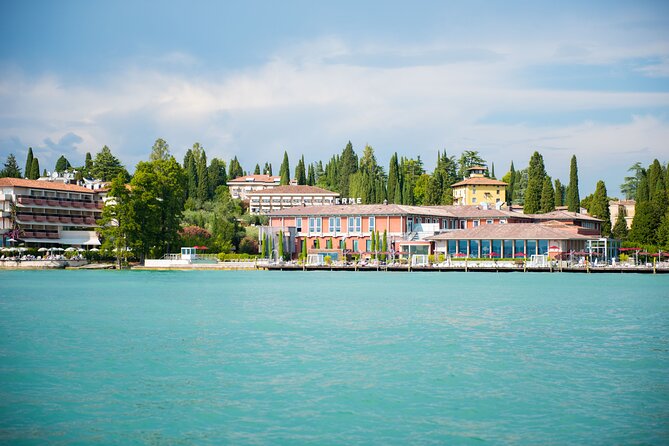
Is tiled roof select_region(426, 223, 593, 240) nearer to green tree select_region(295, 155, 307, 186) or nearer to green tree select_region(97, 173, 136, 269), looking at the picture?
green tree select_region(97, 173, 136, 269)

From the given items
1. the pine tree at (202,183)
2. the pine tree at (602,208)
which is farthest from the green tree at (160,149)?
the pine tree at (602,208)

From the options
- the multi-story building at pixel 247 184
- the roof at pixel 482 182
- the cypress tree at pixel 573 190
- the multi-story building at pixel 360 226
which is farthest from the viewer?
the multi-story building at pixel 247 184

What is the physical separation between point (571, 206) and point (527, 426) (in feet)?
260

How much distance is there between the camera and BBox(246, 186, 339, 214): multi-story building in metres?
117

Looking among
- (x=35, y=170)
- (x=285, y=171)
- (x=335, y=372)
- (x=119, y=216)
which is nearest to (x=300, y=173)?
(x=285, y=171)

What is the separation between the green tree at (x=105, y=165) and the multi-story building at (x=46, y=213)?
55.7ft

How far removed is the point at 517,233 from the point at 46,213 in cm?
5005

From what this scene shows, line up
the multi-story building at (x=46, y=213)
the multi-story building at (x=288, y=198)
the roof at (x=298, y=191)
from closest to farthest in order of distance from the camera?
the multi-story building at (x=46, y=213)
the multi-story building at (x=288, y=198)
the roof at (x=298, y=191)

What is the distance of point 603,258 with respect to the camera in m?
71.6

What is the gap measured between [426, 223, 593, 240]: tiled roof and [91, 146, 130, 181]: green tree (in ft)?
168

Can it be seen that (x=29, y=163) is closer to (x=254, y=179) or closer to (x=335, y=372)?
(x=254, y=179)

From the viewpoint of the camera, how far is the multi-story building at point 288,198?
117 m

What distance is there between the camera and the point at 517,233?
231ft

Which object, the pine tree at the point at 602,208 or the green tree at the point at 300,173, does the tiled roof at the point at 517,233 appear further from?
the green tree at the point at 300,173
